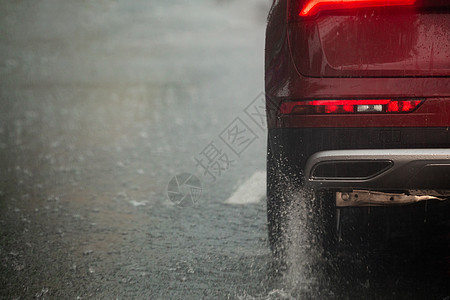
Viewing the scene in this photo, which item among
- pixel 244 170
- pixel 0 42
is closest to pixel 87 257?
pixel 244 170

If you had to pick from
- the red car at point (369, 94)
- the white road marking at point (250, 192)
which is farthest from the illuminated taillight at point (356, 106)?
the white road marking at point (250, 192)

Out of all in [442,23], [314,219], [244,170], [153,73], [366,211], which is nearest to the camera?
[442,23]

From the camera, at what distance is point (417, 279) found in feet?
13.4

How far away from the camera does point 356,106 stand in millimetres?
3576

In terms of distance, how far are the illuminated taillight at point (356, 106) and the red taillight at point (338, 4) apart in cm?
45

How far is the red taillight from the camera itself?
3469 millimetres

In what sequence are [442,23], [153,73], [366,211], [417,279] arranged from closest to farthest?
[442,23], [417,279], [366,211], [153,73]

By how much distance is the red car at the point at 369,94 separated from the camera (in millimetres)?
3475

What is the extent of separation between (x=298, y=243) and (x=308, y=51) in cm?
141

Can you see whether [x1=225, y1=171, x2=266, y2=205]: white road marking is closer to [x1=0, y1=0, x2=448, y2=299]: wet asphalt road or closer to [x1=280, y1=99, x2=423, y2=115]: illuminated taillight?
[x1=0, y1=0, x2=448, y2=299]: wet asphalt road

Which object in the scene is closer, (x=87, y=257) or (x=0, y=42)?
(x=87, y=257)

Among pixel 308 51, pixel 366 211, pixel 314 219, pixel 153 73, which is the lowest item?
pixel 153 73

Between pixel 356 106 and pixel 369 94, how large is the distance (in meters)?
0.09

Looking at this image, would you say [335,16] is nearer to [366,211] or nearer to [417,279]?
[417,279]
